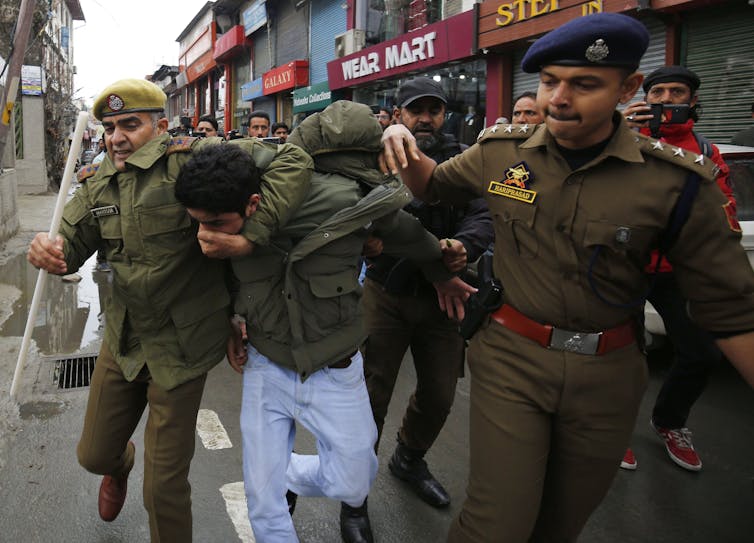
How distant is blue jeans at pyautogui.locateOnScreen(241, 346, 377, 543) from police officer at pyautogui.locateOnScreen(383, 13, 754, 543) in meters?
0.44

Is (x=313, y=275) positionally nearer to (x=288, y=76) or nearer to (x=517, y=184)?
(x=517, y=184)

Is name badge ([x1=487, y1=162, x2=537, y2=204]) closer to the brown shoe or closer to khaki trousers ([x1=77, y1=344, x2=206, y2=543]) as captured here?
khaki trousers ([x1=77, y1=344, x2=206, y2=543])

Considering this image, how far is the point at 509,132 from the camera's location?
227cm

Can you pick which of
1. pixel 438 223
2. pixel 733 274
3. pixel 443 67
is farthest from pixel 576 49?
pixel 443 67

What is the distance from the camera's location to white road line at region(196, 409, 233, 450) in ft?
12.6

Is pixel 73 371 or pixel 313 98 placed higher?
pixel 313 98

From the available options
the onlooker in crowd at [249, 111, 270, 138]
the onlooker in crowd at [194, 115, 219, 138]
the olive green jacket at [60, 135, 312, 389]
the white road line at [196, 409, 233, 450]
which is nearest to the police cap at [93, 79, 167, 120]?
the olive green jacket at [60, 135, 312, 389]

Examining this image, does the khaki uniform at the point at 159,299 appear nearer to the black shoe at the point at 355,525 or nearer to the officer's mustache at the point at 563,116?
the black shoe at the point at 355,525

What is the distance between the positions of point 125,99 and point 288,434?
1.45 meters

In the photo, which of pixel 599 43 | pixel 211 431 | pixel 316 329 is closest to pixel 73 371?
pixel 211 431

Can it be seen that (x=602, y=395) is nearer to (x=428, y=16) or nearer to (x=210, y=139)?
(x=210, y=139)

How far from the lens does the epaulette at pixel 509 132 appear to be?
2.22m

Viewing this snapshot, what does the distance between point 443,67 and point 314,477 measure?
1154cm

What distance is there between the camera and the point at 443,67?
42.2 ft
